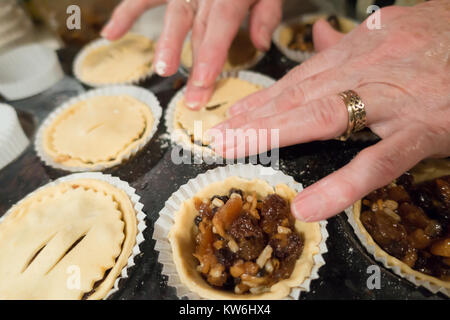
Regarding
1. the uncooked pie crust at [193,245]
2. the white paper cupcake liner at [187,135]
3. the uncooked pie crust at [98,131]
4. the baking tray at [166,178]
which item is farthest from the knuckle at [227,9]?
the uncooked pie crust at [193,245]

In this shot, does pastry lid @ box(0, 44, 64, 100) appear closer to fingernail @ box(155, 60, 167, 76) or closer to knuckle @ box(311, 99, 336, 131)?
fingernail @ box(155, 60, 167, 76)

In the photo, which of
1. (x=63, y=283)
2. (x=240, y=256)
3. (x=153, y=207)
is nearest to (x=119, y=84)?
(x=153, y=207)

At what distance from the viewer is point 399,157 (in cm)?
150

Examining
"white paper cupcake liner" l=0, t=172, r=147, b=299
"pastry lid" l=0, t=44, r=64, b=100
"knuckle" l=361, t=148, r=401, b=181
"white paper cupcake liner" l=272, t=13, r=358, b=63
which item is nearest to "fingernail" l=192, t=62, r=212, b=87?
"white paper cupcake liner" l=0, t=172, r=147, b=299

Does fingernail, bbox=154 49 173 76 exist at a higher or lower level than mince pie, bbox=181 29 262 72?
higher

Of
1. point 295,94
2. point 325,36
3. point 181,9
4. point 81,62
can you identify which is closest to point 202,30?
point 181,9

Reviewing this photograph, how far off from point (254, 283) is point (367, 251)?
2.23 feet

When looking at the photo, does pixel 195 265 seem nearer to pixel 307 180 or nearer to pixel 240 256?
pixel 240 256

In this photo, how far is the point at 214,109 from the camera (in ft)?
8.56

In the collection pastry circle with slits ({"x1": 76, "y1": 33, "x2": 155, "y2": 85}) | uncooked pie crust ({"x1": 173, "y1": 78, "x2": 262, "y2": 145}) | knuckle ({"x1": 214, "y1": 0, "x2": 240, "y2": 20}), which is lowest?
uncooked pie crust ({"x1": 173, "y1": 78, "x2": 262, "y2": 145})

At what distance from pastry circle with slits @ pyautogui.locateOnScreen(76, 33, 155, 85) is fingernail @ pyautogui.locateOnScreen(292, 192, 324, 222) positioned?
2.16 meters

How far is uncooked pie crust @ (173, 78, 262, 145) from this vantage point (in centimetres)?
244

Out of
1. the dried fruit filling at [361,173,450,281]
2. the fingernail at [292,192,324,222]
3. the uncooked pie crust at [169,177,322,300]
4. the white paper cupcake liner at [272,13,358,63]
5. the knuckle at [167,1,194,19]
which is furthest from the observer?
the white paper cupcake liner at [272,13,358,63]

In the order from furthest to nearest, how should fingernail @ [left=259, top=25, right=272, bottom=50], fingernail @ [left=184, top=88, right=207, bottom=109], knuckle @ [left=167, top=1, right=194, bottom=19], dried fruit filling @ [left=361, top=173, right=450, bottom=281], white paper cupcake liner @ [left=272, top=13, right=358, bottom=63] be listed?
white paper cupcake liner @ [left=272, top=13, right=358, bottom=63]
fingernail @ [left=259, top=25, right=272, bottom=50]
knuckle @ [left=167, top=1, right=194, bottom=19]
fingernail @ [left=184, top=88, right=207, bottom=109]
dried fruit filling @ [left=361, top=173, right=450, bottom=281]
